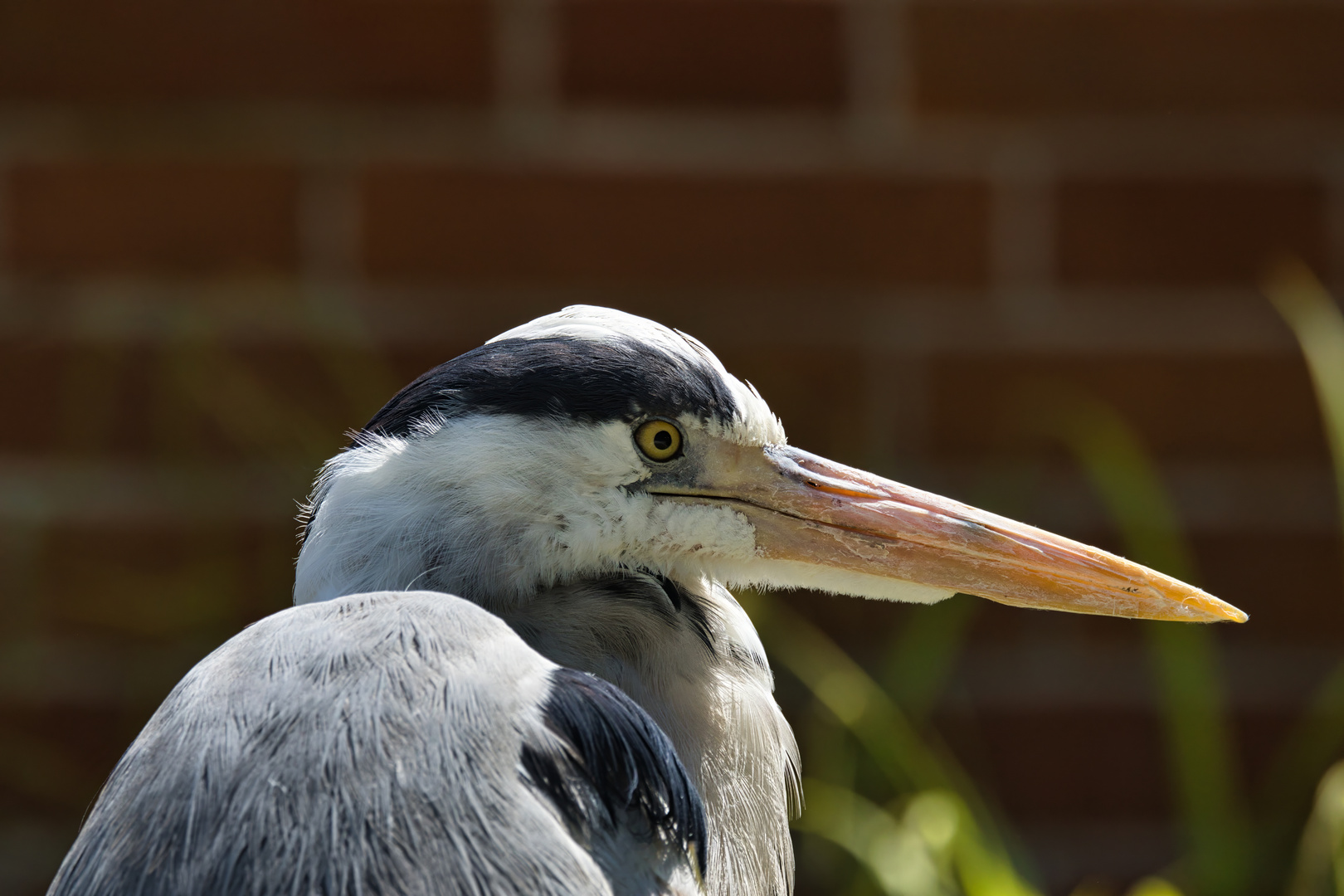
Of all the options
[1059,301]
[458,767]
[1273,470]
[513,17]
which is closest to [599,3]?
[513,17]

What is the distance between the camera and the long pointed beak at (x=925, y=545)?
804 millimetres

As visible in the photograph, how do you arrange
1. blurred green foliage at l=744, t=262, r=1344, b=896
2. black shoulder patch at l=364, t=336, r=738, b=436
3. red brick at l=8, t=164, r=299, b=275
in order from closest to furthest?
black shoulder patch at l=364, t=336, r=738, b=436 < blurred green foliage at l=744, t=262, r=1344, b=896 < red brick at l=8, t=164, r=299, b=275

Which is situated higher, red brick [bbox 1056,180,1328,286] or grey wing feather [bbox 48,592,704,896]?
red brick [bbox 1056,180,1328,286]

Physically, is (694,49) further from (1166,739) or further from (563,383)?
(1166,739)

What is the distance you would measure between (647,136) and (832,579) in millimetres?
740

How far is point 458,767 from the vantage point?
0.58 metres

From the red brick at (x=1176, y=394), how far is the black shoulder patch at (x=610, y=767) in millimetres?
903

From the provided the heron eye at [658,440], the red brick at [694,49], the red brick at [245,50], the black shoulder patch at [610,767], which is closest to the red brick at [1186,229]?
the red brick at [694,49]

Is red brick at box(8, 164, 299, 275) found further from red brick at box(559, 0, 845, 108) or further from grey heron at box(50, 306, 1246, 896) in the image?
grey heron at box(50, 306, 1246, 896)

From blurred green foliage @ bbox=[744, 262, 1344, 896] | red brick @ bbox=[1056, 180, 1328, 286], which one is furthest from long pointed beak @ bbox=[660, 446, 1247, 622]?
red brick @ bbox=[1056, 180, 1328, 286]

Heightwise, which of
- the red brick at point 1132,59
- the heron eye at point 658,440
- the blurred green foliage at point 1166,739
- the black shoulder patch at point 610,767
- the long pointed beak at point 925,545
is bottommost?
the blurred green foliage at point 1166,739

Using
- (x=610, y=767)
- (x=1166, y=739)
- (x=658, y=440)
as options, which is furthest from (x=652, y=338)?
(x=1166, y=739)

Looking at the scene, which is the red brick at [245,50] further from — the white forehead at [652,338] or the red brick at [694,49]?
the white forehead at [652,338]

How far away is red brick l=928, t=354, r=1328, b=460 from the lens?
1475 mm
